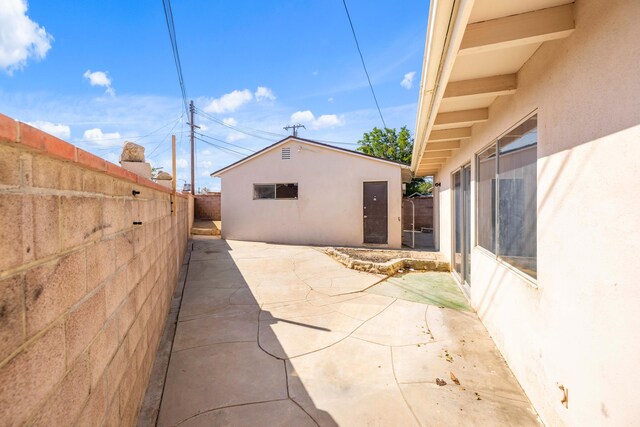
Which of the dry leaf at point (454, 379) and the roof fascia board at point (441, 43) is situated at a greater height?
the roof fascia board at point (441, 43)

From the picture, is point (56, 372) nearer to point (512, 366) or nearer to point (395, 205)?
point (512, 366)

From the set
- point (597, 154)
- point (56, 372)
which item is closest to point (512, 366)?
point (597, 154)

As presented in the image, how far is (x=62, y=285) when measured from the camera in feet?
3.65

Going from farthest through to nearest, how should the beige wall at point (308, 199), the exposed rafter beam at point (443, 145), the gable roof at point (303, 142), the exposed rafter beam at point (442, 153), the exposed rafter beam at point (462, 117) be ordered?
the beige wall at point (308, 199) < the gable roof at point (303, 142) < the exposed rafter beam at point (442, 153) < the exposed rafter beam at point (443, 145) < the exposed rafter beam at point (462, 117)

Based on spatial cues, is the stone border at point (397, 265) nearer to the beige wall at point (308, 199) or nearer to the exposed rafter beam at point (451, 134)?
the exposed rafter beam at point (451, 134)

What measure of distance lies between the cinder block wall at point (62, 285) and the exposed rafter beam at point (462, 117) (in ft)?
12.8

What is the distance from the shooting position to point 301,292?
17.7 feet

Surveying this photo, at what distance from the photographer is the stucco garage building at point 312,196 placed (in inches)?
435

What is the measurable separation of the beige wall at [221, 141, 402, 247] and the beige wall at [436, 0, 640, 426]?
858 centimetres

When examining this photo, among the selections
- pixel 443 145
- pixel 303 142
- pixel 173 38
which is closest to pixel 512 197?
pixel 443 145

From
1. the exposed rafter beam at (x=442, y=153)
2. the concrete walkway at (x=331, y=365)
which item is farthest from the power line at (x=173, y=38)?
the exposed rafter beam at (x=442, y=153)

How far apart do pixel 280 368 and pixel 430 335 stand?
1.94 metres

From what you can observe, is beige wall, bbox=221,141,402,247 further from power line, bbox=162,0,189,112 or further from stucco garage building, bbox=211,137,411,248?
power line, bbox=162,0,189,112

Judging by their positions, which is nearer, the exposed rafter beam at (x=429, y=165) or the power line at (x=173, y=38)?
the power line at (x=173, y=38)
